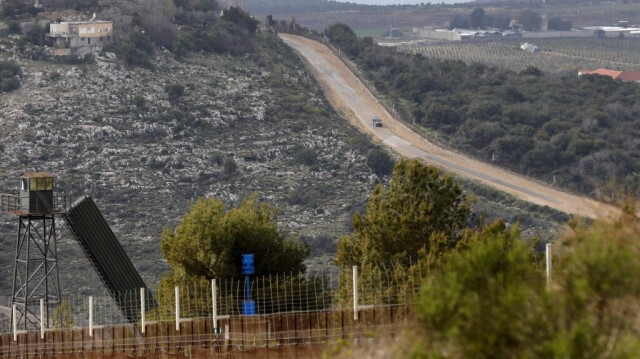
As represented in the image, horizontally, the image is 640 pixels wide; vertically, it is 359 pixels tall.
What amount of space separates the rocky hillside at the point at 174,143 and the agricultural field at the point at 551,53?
58.2 m

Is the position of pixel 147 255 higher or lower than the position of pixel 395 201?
lower

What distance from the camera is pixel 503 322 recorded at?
43.3ft

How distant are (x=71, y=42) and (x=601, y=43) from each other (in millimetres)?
97107

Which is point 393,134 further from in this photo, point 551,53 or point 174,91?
point 551,53

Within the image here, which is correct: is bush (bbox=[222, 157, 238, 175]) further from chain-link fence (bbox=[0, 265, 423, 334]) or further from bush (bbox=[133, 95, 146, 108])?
chain-link fence (bbox=[0, 265, 423, 334])

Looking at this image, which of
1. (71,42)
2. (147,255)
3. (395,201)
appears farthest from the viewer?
(71,42)

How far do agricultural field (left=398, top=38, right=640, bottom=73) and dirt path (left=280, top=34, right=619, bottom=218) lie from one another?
4073 centimetres

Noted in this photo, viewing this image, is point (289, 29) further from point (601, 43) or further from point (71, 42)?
point (601, 43)

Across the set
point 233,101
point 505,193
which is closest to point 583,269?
point 505,193

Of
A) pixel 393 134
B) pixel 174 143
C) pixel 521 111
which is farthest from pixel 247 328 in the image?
pixel 521 111

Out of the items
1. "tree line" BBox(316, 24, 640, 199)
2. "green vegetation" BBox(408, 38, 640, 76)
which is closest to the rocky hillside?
"tree line" BBox(316, 24, 640, 199)

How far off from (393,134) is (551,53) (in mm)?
81760

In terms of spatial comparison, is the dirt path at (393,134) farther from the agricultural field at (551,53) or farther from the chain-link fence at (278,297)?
the chain-link fence at (278,297)

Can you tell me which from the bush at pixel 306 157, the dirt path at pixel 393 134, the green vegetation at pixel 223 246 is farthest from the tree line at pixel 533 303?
the bush at pixel 306 157
